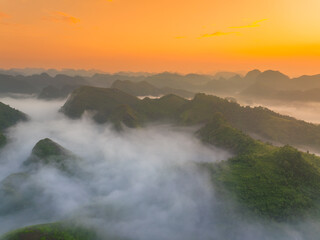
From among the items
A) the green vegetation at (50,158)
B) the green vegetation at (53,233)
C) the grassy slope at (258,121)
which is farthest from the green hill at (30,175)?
the grassy slope at (258,121)

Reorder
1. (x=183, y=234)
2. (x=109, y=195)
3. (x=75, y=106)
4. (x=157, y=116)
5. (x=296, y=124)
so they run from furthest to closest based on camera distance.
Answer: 1. (x=75, y=106)
2. (x=157, y=116)
3. (x=296, y=124)
4. (x=109, y=195)
5. (x=183, y=234)

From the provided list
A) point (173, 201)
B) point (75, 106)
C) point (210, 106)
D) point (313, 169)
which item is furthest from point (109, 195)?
point (75, 106)

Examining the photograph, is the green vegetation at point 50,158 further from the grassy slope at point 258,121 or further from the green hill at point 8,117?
the grassy slope at point 258,121

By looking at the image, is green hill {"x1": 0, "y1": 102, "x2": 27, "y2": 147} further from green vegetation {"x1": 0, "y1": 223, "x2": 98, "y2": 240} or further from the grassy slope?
green vegetation {"x1": 0, "y1": 223, "x2": 98, "y2": 240}

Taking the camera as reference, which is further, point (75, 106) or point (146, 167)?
point (75, 106)

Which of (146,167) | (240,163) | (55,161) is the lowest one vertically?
(146,167)

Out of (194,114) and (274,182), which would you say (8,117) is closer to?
(194,114)

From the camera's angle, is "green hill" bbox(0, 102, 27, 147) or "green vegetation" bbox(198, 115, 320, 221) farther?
"green hill" bbox(0, 102, 27, 147)

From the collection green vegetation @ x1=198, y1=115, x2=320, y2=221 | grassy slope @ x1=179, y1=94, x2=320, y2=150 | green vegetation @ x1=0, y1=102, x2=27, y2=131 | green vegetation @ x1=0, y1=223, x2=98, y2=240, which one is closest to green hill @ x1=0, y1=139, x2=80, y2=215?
green vegetation @ x1=0, y1=223, x2=98, y2=240

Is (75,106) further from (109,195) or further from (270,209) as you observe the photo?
(270,209)
